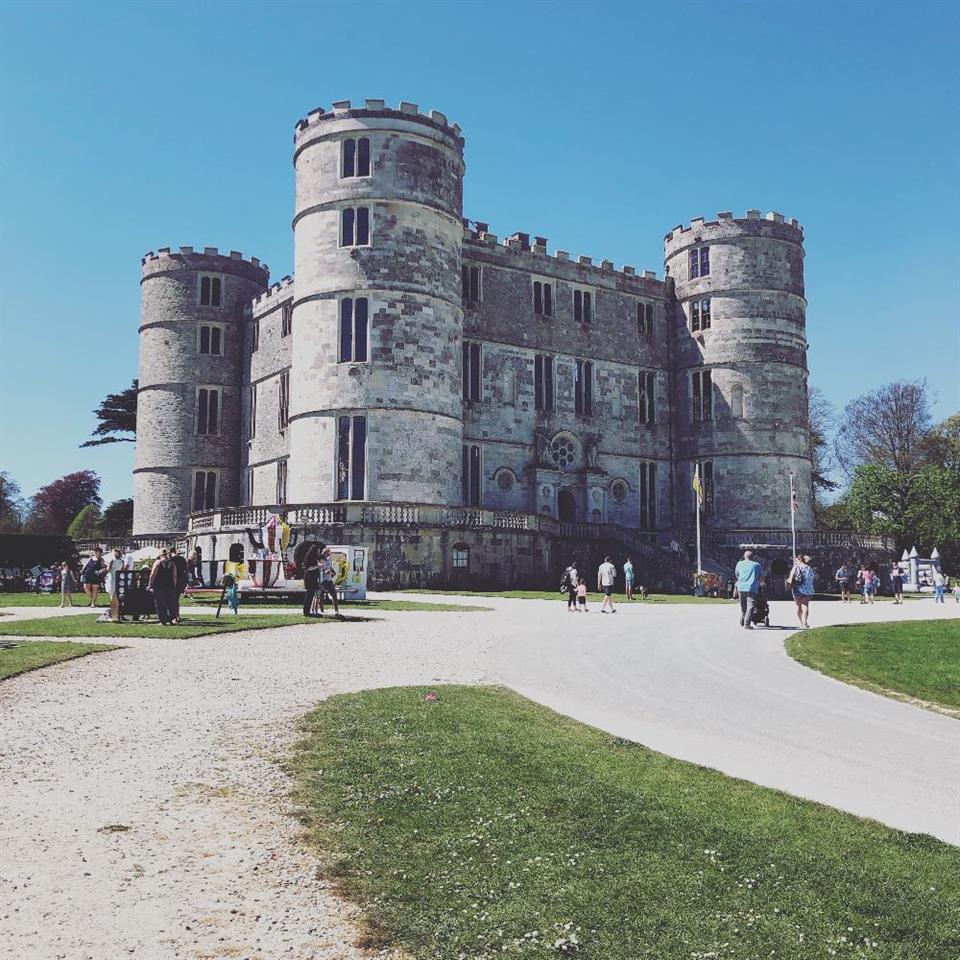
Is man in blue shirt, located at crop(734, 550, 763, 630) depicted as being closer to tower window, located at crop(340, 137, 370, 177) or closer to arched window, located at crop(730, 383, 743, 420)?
tower window, located at crop(340, 137, 370, 177)

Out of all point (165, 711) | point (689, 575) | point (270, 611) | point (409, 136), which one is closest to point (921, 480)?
point (689, 575)

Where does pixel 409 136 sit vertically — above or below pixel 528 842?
above

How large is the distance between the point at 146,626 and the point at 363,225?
25918 millimetres

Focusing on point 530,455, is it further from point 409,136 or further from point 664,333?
point 409,136

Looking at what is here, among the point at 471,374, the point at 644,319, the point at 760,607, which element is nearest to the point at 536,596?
the point at 760,607

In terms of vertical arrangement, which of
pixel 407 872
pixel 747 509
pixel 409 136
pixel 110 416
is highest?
pixel 409 136

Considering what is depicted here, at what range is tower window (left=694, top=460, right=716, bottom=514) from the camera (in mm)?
52625

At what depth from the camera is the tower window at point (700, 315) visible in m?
53.8

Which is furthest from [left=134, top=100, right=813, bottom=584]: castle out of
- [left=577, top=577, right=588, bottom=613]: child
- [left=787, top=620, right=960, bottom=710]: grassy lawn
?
[left=787, top=620, right=960, bottom=710]: grassy lawn

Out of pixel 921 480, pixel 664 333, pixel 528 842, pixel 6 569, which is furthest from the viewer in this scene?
pixel 921 480

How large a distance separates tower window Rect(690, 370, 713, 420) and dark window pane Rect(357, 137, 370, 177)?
2028 centimetres

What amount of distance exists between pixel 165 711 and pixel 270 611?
1581cm

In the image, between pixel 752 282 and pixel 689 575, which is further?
pixel 752 282

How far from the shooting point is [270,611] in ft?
89.4
